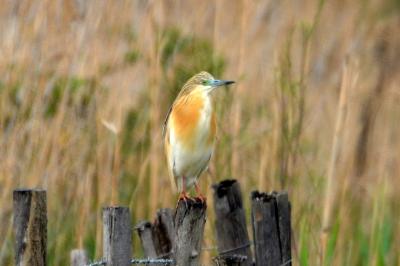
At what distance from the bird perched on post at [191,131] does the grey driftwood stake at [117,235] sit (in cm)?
88

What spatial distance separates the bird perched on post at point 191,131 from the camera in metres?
3.52

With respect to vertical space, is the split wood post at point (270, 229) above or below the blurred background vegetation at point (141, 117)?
below

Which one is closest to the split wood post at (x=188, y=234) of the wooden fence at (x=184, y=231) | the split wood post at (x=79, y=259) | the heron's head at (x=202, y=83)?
the wooden fence at (x=184, y=231)

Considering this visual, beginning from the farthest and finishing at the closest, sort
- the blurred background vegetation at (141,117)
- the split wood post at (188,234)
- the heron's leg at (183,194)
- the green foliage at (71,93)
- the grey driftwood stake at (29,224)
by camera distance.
A: the green foliage at (71,93) → the blurred background vegetation at (141,117) → the heron's leg at (183,194) → the split wood post at (188,234) → the grey driftwood stake at (29,224)

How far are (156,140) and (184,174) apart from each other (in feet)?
3.69

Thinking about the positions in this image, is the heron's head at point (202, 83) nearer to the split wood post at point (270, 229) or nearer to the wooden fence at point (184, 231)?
the wooden fence at point (184, 231)

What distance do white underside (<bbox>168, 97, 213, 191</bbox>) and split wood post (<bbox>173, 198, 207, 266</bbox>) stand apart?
0.73 meters

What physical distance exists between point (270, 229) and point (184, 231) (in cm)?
33

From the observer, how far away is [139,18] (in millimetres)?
4914

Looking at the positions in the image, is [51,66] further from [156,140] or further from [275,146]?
[275,146]

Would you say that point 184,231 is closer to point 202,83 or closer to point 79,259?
point 79,259

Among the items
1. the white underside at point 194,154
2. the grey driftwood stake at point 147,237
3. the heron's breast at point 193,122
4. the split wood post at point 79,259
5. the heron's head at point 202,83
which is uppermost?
the heron's head at point 202,83

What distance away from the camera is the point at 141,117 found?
4.97 metres

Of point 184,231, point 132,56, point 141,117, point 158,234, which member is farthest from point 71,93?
point 184,231
